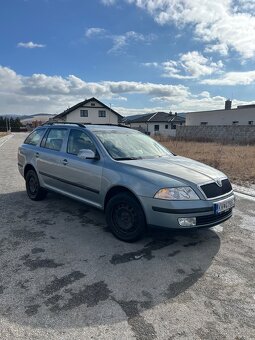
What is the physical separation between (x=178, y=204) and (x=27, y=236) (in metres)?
2.29

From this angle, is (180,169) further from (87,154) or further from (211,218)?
(87,154)

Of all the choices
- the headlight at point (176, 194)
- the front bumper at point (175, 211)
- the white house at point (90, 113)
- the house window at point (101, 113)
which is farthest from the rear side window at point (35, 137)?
the house window at point (101, 113)

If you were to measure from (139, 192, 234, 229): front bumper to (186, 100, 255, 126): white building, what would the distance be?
34313 millimetres

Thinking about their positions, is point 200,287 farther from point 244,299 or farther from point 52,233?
point 52,233

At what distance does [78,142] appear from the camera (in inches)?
198

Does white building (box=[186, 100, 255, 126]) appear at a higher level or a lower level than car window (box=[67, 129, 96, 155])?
higher

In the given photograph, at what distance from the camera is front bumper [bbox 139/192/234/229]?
3.59 metres

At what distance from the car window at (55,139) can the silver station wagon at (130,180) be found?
0.02 m

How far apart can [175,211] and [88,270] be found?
126 centimetres

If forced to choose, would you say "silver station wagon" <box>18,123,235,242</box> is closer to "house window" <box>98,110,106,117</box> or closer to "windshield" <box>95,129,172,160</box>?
"windshield" <box>95,129,172,160</box>

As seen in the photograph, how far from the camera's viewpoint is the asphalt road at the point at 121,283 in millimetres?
2434

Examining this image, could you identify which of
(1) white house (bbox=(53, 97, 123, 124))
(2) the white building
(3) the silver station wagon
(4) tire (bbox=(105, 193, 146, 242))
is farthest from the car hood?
(1) white house (bbox=(53, 97, 123, 124))

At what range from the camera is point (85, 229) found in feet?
15.0

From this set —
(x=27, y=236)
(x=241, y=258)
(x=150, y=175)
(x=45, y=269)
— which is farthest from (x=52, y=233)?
(x=241, y=258)
